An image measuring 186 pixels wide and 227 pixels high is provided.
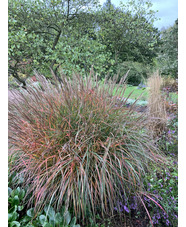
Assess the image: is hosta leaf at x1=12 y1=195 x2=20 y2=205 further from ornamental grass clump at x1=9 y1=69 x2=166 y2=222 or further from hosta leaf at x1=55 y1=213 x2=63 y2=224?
hosta leaf at x1=55 y1=213 x2=63 y2=224

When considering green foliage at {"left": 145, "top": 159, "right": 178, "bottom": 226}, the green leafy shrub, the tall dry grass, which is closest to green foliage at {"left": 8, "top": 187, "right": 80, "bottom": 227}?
green foliage at {"left": 145, "top": 159, "right": 178, "bottom": 226}

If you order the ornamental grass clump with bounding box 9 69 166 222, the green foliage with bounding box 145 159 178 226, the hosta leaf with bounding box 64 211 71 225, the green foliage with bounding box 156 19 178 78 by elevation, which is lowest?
the green foliage with bounding box 145 159 178 226

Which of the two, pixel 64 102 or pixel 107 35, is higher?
pixel 107 35

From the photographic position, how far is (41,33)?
379cm

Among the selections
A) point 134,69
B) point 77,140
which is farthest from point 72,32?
point 77,140

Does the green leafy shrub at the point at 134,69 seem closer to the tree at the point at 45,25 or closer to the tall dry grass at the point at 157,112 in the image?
the tree at the point at 45,25

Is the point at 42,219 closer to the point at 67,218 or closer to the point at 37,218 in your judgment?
the point at 37,218

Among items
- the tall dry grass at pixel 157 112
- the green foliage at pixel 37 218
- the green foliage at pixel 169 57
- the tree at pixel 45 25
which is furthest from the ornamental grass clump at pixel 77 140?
the green foliage at pixel 169 57

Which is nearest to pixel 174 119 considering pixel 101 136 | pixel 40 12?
pixel 101 136
